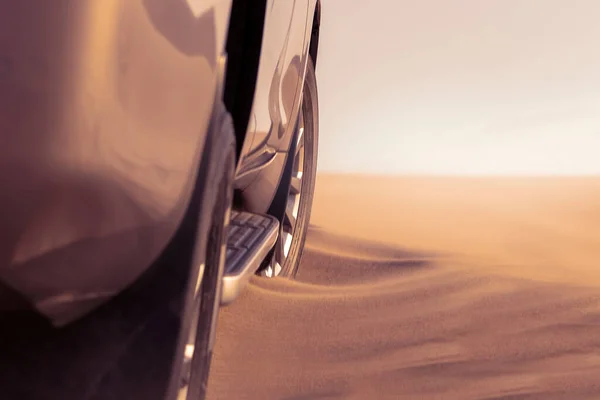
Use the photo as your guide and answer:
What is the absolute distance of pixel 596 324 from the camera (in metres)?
2.42

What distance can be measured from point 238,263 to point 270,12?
1.51 feet

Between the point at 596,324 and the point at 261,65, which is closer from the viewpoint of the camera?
the point at 261,65

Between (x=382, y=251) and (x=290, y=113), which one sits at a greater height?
(x=290, y=113)

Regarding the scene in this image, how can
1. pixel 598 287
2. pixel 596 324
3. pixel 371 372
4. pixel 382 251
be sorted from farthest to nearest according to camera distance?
pixel 382 251
pixel 598 287
pixel 596 324
pixel 371 372

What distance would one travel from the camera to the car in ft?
2.36

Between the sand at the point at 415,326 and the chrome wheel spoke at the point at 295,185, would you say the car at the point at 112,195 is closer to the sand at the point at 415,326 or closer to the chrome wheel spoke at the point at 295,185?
the sand at the point at 415,326

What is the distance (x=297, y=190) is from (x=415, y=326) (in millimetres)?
814

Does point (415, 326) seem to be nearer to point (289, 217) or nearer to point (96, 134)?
point (289, 217)

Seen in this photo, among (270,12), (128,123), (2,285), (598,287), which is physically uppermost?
(270,12)

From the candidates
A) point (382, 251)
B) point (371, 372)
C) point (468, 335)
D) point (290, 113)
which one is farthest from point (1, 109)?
point (382, 251)

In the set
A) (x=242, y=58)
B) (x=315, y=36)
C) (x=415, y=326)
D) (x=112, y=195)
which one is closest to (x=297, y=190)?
(x=315, y=36)

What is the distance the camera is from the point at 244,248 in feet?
5.38

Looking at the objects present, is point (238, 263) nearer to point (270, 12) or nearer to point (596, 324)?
point (270, 12)

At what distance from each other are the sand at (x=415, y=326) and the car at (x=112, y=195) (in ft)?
2.20
